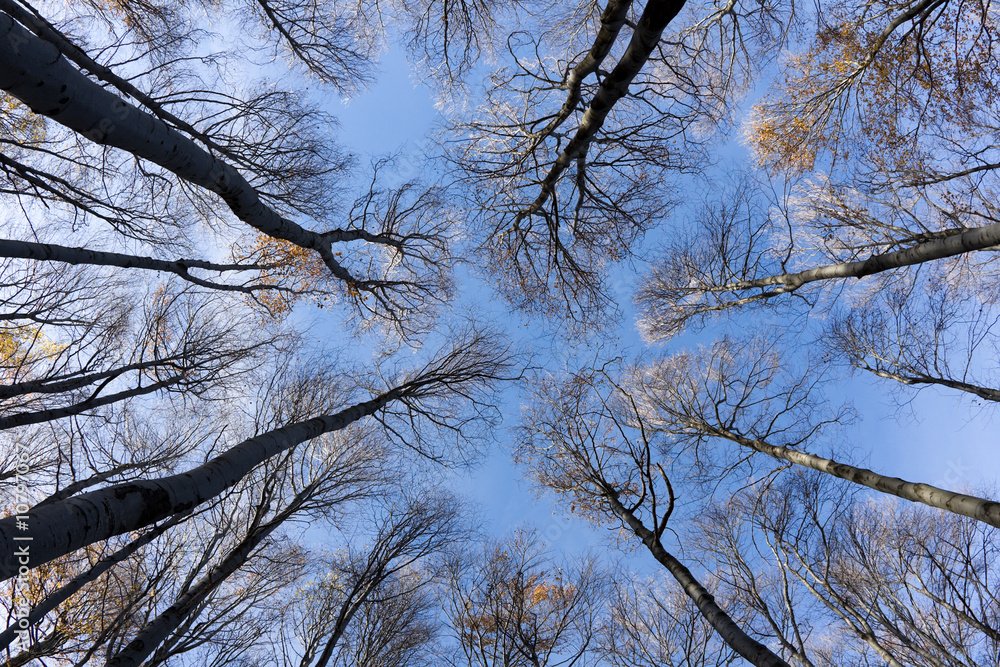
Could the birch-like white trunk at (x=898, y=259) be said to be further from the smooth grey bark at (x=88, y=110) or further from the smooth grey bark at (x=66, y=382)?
the smooth grey bark at (x=66, y=382)

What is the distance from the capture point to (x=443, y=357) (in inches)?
315

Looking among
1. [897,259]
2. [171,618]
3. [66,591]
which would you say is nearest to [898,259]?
[897,259]

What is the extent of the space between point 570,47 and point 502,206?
122 inches

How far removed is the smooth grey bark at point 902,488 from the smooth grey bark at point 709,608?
96.8 inches

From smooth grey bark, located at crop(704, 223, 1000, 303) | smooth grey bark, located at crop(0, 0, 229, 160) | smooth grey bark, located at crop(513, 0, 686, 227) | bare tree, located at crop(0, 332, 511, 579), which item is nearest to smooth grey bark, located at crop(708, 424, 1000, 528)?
smooth grey bark, located at crop(704, 223, 1000, 303)

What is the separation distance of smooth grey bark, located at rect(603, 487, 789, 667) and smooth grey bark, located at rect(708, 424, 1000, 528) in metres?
2.46

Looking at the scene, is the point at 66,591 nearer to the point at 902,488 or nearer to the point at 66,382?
the point at 66,382

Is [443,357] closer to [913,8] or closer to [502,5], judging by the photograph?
[502,5]

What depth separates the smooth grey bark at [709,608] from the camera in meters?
3.80

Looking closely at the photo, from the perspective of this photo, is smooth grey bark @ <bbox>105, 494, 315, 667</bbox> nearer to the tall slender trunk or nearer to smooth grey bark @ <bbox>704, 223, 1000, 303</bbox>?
the tall slender trunk

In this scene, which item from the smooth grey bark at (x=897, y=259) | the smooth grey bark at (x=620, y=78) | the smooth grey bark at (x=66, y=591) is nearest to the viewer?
the smooth grey bark at (x=620, y=78)

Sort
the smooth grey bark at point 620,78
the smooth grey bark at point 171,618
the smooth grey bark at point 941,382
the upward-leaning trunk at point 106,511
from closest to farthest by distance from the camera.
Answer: the upward-leaning trunk at point 106,511, the smooth grey bark at point 620,78, the smooth grey bark at point 171,618, the smooth grey bark at point 941,382

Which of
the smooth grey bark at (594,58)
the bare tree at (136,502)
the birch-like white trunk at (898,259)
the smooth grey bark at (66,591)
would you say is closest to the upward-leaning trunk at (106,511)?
the bare tree at (136,502)

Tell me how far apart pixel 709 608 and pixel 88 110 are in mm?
7103
